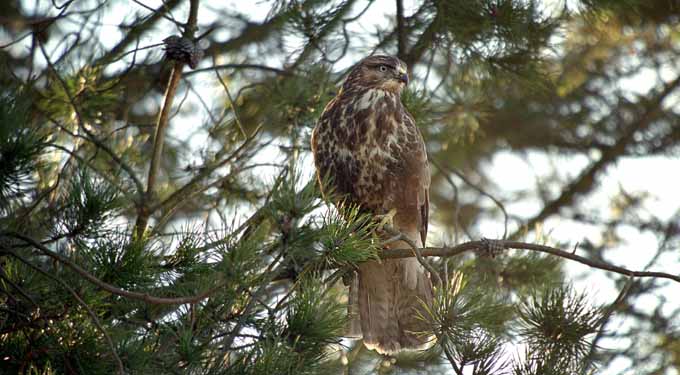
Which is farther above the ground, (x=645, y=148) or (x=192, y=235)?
(x=645, y=148)

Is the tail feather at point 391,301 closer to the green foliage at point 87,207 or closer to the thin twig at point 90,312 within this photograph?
the green foliage at point 87,207

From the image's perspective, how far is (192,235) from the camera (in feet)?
11.0

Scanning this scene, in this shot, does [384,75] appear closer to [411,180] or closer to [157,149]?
[411,180]

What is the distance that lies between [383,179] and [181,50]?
47.5 inches

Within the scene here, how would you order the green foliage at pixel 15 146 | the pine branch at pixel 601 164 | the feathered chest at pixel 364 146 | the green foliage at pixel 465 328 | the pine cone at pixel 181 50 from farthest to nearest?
the pine branch at pixel 601 164 < the feathered chest at pixel 364 146 < the pine cone at pixel 181 50 < the green foliage at pixel 15 146 < the green foliage at pixel 465 328

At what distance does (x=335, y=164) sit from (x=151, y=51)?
121cm

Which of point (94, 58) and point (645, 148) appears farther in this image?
point (645, 148)

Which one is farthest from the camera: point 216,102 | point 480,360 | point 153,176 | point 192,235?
point 216,102

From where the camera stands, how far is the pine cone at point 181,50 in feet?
13.5

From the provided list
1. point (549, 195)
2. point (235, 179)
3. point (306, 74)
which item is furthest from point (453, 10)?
point (549, 195)

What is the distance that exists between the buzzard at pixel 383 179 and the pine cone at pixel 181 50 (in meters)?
0.87

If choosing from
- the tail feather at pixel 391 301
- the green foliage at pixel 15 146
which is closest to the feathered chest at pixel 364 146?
the tail feather at pixel 391 301

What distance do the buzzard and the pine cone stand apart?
0.87 metres

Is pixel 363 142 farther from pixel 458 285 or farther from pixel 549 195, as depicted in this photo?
pixel 549 195
